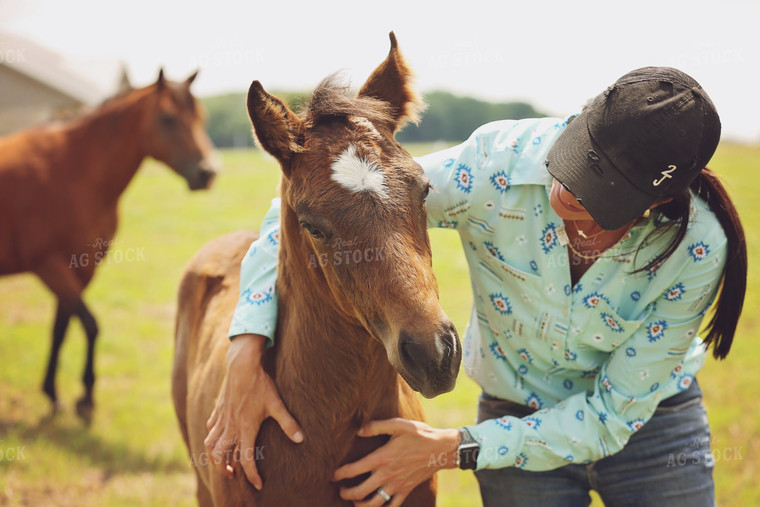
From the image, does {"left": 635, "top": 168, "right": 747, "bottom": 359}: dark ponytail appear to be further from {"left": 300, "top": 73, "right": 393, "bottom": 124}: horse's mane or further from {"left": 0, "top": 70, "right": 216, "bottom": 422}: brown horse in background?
{"left": 0, "top": 70, "right": 216, "bottom": 422}: brown horse in background

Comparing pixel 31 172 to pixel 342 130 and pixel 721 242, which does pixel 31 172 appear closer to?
pixel 342 130

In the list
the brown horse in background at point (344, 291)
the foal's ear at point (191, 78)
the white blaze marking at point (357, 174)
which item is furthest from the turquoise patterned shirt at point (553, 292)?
the foal's ear at point (191, 78)

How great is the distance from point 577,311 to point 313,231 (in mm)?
1155

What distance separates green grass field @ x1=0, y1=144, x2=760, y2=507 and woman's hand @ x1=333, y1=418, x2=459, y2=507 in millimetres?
1553

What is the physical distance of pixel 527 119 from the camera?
2434mm

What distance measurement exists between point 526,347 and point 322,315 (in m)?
0.96

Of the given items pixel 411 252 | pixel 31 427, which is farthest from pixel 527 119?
pixel 31 427

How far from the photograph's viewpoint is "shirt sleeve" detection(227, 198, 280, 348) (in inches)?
84.4

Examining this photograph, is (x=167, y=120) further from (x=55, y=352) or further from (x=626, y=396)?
(x=626, y=396)

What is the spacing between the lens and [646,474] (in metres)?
2.42

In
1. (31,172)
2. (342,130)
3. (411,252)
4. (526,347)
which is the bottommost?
(31,172)

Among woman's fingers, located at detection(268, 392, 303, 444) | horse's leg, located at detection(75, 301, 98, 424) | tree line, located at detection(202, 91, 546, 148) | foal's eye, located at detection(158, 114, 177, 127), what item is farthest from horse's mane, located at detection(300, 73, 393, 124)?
foal's eye, located at detection(158, 114, 177, 127)

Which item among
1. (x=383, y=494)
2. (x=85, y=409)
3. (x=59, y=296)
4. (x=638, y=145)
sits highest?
(x=638, y=145)

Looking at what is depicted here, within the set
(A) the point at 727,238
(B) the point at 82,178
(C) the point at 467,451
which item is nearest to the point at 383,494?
(C) the point at 467,451
